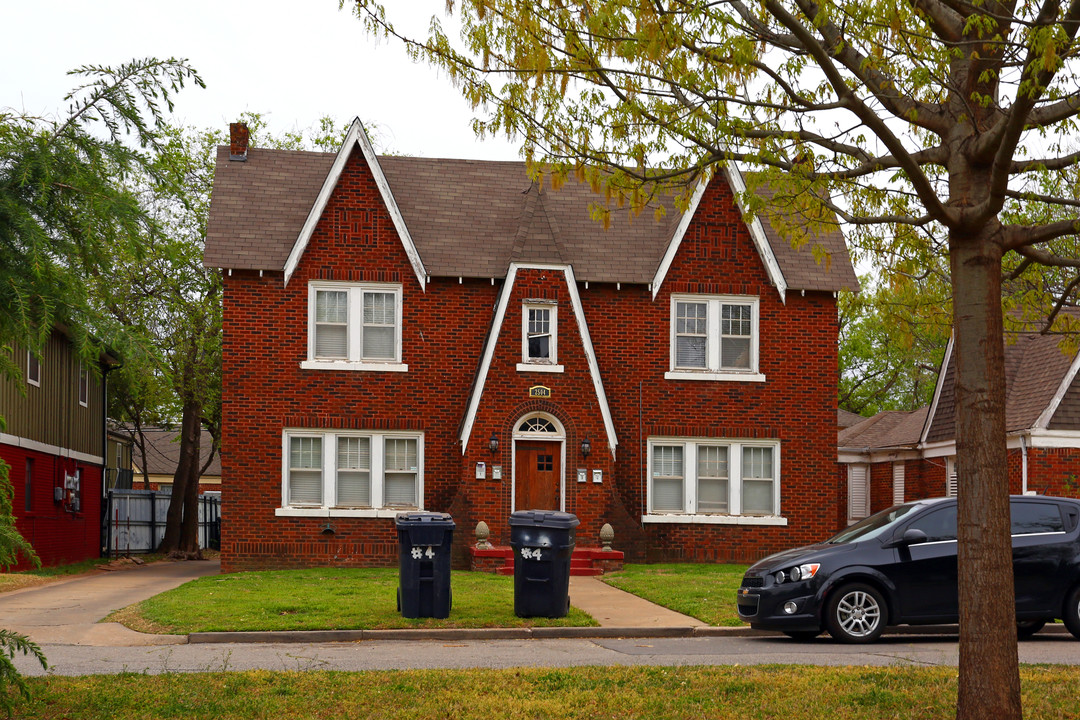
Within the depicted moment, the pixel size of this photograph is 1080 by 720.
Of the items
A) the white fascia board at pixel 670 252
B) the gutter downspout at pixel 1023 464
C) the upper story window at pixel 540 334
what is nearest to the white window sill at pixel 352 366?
the upper story window at pixel 540 334

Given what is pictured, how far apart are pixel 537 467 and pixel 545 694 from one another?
14.9 metres

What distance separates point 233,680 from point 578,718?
3.05 metres

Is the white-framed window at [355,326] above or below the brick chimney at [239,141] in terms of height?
below

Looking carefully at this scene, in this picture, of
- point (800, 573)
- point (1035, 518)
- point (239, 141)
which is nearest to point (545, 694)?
point (800, 573)

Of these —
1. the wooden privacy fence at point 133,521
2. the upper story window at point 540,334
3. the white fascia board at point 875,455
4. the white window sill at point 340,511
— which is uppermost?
the upper story window at point 540,334

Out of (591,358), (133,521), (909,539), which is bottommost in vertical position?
(133,521)

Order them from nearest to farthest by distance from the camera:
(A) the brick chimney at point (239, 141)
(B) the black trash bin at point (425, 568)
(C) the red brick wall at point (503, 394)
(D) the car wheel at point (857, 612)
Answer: (D) the car wheel at point (857, 612) → (B) the black trash bin at point (425, 568) → (C) the red brick wall at point (503, 394) → (A) the brick chimney at point (239, 141)

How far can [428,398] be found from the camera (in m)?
24.5

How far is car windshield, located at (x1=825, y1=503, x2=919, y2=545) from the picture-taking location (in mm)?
13898

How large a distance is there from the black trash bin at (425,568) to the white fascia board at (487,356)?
8.64 metres

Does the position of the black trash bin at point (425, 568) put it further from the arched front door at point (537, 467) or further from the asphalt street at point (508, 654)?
the arched front door at point (537, 467)

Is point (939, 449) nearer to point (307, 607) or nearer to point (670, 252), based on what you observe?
point (670, 252)

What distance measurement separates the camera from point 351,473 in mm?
24250

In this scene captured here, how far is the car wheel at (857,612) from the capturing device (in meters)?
13.4
